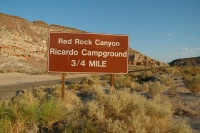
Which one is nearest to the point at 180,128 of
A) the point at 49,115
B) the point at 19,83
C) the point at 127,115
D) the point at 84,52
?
the point at 127,115

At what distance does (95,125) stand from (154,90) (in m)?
7.47

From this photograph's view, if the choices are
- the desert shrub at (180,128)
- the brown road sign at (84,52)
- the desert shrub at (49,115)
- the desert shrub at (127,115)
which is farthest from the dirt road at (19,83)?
the desert shrub at (180,128)

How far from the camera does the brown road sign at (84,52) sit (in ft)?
37.0

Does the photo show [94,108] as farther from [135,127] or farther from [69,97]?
[69,97]

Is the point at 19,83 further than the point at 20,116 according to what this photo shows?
Yes

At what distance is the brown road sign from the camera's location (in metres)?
11.3

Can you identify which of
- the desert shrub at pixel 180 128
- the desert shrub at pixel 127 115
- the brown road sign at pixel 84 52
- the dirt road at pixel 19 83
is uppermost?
the brown road sign at pixel 84 52

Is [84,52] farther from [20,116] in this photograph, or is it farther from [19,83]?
[19,83]

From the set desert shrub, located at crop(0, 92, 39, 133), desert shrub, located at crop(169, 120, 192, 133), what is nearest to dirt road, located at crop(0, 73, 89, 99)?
desert shrub, located at crop(0, 92, 39, 133)

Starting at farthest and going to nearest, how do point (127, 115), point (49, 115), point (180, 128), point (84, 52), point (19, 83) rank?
point (19, 83)
point (84, 52)
point (49, 115)
point (127, 115)
point (180, 128)

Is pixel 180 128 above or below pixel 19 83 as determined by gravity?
above

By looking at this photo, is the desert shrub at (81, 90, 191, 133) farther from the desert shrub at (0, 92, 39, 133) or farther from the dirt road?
the dirt road

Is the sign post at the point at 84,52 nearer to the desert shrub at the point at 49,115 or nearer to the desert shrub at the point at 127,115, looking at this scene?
the desert shrub at the point at 49,115

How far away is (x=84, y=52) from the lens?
1144cm
